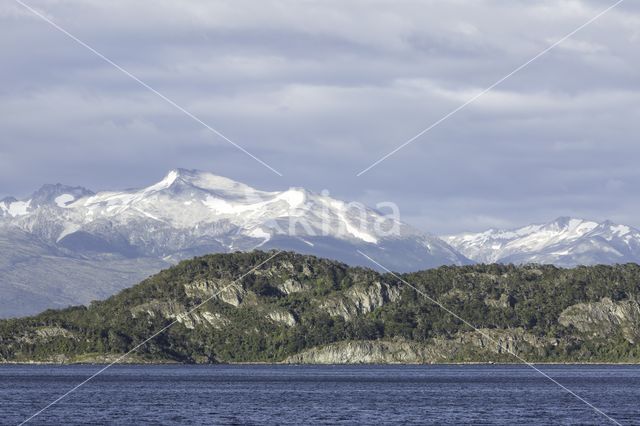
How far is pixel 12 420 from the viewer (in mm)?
177875

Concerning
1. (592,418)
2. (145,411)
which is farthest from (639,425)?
(145,411)

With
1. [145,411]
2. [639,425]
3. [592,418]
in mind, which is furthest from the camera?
[145,411]

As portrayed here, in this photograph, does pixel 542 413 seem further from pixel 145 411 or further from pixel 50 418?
pixel 50 418

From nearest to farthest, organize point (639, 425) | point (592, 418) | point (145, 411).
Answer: point (639, 425), point (592, 418), point (145, 411)

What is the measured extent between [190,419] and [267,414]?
15.4 meters

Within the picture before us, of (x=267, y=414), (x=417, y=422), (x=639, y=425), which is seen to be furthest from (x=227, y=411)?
(x=639, y=425)

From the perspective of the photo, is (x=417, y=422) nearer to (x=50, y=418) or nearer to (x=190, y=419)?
(x=190, y=419)

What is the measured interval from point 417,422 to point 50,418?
50.6 m

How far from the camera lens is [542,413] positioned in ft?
639

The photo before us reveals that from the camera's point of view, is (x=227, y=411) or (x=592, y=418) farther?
(x=227, y=411)

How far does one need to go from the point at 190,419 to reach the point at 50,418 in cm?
1938

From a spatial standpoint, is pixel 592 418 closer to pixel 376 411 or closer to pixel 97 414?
pixel 376 411

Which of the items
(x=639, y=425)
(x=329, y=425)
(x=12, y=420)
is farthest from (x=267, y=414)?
(x=639, y=425)

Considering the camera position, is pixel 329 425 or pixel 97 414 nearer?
pixel 329 425
